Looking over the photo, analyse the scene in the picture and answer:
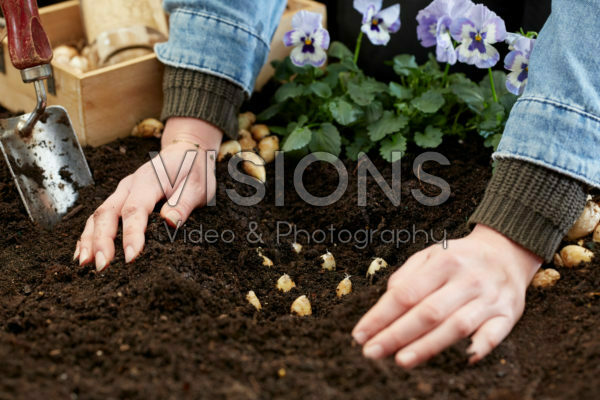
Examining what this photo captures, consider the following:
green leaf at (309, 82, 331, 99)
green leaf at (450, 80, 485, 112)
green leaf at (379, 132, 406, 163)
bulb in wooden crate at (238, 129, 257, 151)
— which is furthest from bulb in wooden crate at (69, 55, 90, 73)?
green leaf at (450, 80, 485, 112)

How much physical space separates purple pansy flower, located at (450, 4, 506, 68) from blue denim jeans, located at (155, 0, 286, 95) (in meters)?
0.46

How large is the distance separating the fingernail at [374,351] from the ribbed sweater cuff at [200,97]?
729mm

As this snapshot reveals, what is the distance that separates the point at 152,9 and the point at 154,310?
1.11 metres

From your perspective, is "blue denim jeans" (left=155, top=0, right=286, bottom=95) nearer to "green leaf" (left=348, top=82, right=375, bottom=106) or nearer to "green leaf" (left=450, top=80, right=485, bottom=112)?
"green leaf" (left=348, top=82, right=375, bottom=106)

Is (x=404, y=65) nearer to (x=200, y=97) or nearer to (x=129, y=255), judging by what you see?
(x=200, y=97)

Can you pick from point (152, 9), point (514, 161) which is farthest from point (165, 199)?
point (152, 9)

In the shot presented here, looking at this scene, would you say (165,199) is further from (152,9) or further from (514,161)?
(152,9)

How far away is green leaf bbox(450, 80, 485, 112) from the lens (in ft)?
4.52

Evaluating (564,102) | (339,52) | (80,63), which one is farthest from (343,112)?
(80,63)

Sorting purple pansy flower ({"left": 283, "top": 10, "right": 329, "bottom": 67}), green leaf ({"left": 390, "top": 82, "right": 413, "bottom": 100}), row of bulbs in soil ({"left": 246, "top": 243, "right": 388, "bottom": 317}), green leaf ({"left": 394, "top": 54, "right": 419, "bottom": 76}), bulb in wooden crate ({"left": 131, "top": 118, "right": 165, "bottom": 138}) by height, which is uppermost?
purple pansy flower ({"left": 283, "top": 10, "right": 329, "bottom": 67})

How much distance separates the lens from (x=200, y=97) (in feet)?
4.62

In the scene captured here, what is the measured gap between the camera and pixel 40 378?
819mm

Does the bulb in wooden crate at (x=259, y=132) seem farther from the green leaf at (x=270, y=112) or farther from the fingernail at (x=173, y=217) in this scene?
the fingernail at (x=173, y=217)

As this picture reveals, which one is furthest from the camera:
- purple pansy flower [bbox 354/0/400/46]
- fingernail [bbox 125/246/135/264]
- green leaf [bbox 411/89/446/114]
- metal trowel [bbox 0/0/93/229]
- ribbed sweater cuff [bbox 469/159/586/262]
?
purple pansy flower [bbox 354/0/400/46]
